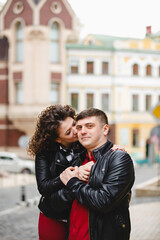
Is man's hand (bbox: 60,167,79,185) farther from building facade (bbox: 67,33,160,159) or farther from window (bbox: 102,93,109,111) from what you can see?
window (bbox: 102,93,109,111)

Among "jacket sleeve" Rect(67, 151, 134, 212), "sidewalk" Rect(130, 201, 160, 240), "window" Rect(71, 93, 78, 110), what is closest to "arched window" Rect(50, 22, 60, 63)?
"window" Rect(71, 93, 78, 110)

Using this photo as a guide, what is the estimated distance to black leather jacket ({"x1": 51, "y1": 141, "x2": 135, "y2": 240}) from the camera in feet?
4.91

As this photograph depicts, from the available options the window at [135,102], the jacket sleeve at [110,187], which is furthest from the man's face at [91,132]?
the window at [135,102]

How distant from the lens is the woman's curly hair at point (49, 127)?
70.8 inches

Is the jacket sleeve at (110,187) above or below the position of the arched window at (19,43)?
below

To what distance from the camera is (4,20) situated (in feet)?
43.0

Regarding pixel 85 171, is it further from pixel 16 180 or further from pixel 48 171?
pixel 16 180

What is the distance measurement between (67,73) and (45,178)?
12.4 metres

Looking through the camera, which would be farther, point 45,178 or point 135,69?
point 135,69

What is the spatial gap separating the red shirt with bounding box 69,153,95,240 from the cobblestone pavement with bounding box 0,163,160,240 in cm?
198

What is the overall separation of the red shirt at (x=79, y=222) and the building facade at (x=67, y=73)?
38.7 feet

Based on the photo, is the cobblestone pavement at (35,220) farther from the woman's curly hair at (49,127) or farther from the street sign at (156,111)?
the woman's curly hair at (49,127)

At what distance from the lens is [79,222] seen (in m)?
1.61

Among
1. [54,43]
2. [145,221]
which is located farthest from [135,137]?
[145,221]
